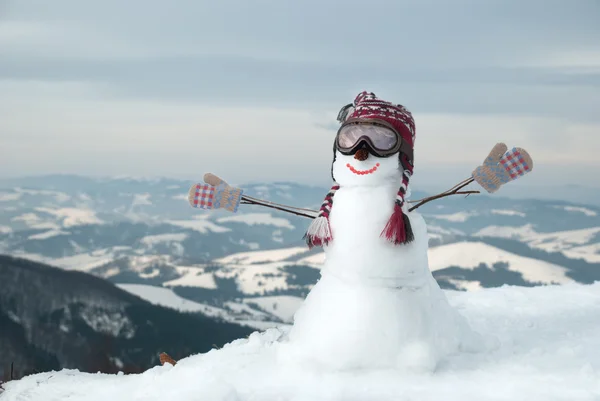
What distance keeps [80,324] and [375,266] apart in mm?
64126

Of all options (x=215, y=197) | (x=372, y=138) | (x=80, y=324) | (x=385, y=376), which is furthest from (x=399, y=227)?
(x=80, y=324)

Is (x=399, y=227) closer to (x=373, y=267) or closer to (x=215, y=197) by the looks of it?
(x=373, y=267)

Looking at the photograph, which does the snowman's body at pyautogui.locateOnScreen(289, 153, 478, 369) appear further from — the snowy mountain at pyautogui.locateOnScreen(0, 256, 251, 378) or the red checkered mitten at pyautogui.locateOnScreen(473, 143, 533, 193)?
the snowy mountain at pyautogui.locateOnScreen(0, 256, 251, 378)

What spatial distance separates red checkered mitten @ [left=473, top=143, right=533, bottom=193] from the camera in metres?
9.07

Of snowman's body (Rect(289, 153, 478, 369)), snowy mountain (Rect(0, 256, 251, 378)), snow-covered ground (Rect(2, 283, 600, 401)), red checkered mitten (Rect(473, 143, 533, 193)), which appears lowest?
snowy mountain (Rect(0, 256, 251, 378))

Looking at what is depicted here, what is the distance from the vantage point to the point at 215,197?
9.31 metres

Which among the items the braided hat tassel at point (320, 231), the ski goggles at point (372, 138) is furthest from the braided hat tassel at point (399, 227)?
the braided hat tassel at point (320, 231)

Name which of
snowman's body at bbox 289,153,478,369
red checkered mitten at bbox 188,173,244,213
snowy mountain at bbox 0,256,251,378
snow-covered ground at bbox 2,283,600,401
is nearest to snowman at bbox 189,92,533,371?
snowman's body at bbox 289,153,478,369

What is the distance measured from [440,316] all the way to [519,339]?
162 centimetres

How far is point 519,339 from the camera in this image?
970 centimetres

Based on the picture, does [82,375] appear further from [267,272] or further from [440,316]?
[267,272]

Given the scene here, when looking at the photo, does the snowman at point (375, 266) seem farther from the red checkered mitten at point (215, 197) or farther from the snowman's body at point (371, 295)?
the red checkered mitten at point (215, 197)

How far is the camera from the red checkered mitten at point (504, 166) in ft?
29.8

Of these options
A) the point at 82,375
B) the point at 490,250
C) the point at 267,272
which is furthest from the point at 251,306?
the point at 82,375
